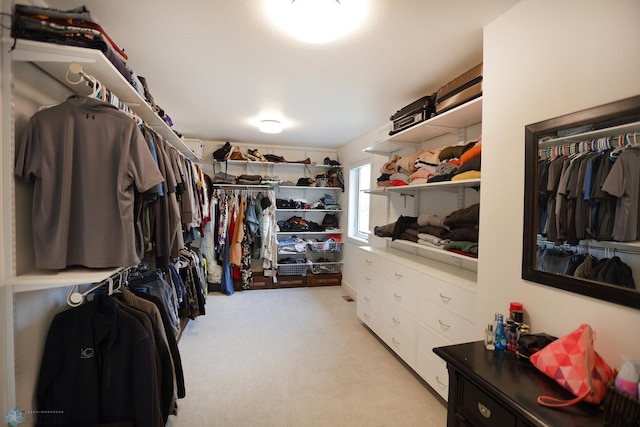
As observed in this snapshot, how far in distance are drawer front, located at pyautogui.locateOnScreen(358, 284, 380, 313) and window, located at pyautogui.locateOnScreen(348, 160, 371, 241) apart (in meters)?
1.28

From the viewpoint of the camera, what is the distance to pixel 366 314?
3086 mm

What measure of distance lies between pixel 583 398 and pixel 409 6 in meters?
1.74

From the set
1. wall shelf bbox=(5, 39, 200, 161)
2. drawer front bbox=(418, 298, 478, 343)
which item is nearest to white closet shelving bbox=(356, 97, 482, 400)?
drawer front bbox=(418, 298, 478, 343)

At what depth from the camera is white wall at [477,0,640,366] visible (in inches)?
38.8

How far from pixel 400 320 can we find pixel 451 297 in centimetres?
70

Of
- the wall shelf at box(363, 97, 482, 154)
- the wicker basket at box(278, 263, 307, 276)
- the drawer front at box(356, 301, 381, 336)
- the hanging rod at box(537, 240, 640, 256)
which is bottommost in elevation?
the drawer front at box(356, 301, 381, 336)

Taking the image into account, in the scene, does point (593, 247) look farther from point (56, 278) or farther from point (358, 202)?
point (358, 202)

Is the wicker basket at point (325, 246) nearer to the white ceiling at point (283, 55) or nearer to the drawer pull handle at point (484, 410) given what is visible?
the white ceiling at point (283, 55)

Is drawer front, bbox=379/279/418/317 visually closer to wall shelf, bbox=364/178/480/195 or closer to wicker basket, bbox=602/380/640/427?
wall shelf, bbox=364/178/480/195

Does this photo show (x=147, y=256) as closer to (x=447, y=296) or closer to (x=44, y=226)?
(x=44, y=226)

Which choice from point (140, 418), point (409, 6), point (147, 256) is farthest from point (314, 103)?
point (140, 418)

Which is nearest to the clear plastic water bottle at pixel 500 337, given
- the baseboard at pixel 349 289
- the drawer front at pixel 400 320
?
the drawer front at pixel 400 320

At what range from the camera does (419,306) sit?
2.19 metres

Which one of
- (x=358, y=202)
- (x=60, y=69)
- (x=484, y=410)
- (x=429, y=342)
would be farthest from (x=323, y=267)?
(x=60, y=69)
